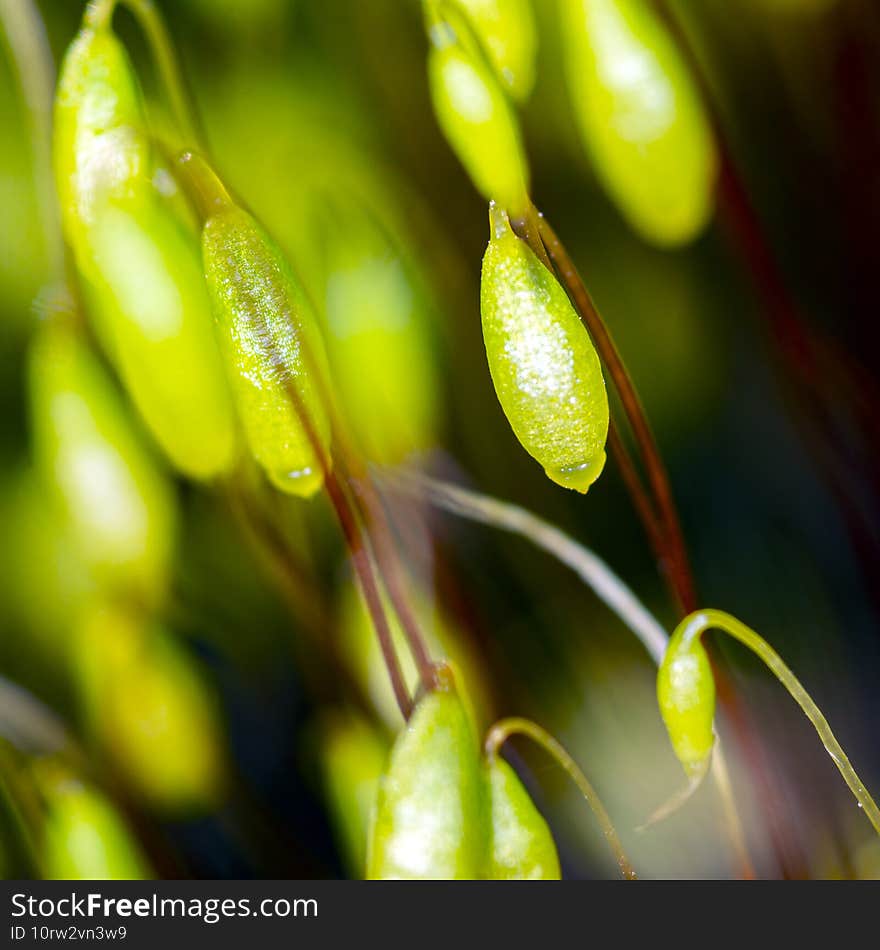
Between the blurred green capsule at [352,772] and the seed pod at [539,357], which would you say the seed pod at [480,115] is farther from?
the blurred green capsule at [352,772]

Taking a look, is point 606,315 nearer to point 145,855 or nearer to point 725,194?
point 725,194

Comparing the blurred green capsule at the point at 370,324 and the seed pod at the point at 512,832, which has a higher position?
the blurred green capsule at the point at 370,324

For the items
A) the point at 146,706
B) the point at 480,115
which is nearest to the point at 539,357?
the point at 480,115

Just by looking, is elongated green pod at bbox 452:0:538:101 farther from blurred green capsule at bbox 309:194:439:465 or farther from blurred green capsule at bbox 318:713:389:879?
blurred green capsule at bbox 318:713:389:879

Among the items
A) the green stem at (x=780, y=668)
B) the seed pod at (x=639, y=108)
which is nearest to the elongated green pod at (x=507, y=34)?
the seed pod at (x=639, y=108)

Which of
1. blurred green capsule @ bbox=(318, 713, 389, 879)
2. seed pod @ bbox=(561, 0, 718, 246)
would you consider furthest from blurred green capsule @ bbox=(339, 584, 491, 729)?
seed pod @ bbox=(561, 0, 718, 246)
